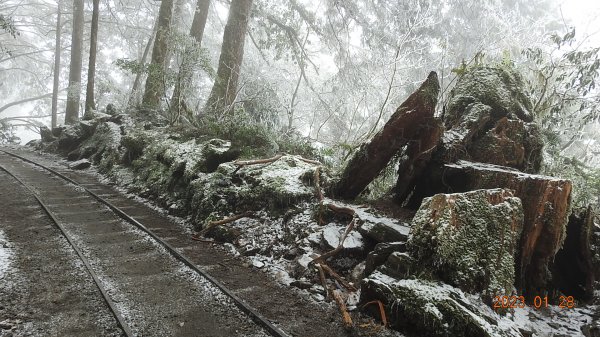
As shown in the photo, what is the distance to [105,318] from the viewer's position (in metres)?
3.87

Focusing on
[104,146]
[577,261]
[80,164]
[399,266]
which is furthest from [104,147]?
[577,261]

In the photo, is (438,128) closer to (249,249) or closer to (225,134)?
(249,249)

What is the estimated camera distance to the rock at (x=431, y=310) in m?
3.51

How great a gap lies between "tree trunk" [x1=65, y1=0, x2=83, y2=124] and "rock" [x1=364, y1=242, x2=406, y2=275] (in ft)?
57.7

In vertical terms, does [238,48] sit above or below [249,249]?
above

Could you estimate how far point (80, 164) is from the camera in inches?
455

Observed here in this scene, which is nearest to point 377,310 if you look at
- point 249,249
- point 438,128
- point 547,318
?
point 547,318

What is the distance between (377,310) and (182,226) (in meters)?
4.61

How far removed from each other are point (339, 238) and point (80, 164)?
9.99 meters

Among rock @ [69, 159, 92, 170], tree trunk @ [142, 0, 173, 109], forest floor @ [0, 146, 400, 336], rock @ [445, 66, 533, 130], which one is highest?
tree trunk @ [142, 0, 173, 109]

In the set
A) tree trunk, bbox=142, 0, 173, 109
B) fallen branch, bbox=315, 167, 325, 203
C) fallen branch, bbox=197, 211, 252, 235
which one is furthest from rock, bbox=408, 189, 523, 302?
tree trunk, bbox=142, 0, 173, 109

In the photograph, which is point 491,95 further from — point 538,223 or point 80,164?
point 80,164

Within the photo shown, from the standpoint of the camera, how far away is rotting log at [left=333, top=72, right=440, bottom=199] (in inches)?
214

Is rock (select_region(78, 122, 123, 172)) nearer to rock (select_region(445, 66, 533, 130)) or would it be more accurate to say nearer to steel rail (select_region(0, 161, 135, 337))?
steel rail (select_region(0, 161, 135, 337))
